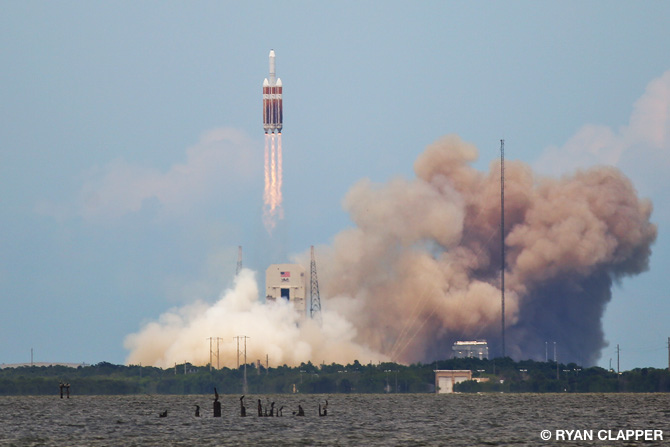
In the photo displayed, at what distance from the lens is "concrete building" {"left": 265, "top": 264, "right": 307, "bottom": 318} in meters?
187

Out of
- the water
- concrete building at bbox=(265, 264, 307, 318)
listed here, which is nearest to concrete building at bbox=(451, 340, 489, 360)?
concrete building at bbox=(265, 264, 307, 318)

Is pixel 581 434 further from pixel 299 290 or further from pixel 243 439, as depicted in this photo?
pixel 299 290

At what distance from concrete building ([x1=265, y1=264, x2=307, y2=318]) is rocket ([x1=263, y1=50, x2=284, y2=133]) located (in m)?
25.1

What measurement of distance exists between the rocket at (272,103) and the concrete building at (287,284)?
25.1 metres

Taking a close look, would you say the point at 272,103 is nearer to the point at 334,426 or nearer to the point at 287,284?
the point at 287,284

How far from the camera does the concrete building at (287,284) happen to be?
614 ft

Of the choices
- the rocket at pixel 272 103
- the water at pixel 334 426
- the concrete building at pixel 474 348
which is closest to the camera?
the water at pixel 334 426

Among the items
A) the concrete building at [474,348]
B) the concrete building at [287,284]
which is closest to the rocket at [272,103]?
the concrete building at [287,284]

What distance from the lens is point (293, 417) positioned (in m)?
134

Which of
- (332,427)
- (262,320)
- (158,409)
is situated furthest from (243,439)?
(262,320)

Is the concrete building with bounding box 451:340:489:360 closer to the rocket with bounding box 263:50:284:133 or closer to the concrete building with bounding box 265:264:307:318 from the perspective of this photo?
the concrete building with bounding box 265:264:307:318

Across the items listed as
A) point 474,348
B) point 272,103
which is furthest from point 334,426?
point 474,348

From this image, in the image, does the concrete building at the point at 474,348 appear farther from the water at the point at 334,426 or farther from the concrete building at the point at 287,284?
the water at the point at 334,426

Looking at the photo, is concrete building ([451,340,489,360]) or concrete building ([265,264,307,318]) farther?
concrete building ([451,340,489,360])
